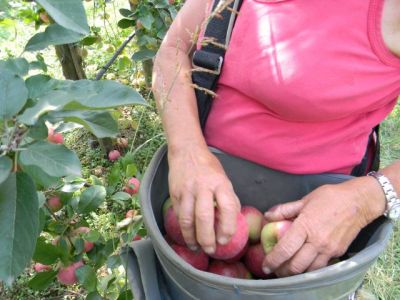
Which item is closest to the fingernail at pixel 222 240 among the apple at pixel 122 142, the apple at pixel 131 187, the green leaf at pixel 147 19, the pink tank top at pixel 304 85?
the pink tank top at pixel 304 85

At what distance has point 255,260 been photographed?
0.86 metres

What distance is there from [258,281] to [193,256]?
23 centimetres

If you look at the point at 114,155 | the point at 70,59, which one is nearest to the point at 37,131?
the point at 70,59

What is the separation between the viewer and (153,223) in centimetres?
71

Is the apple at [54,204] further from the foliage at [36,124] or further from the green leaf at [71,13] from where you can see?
the green leaf at [71,13]

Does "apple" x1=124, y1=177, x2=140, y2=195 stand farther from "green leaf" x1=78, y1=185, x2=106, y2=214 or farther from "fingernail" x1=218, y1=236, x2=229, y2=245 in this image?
"fingernail" x1=218, y1=236, x2=229, y2=245

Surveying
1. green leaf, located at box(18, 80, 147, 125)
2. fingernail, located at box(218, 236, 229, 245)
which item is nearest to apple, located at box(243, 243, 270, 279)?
fingernail, located at box(218, 236, 229, 245)

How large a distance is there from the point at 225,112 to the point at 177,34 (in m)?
0.20

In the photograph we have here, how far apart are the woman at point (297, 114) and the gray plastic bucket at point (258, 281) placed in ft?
0.11

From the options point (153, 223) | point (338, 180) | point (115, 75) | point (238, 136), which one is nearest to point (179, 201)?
point (153, 223)

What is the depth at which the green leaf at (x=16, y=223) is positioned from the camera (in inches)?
21.9

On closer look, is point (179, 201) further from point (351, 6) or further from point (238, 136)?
point (351, 6)

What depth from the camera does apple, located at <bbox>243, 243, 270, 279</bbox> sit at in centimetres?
85

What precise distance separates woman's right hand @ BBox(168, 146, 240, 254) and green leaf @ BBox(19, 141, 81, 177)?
273mm
